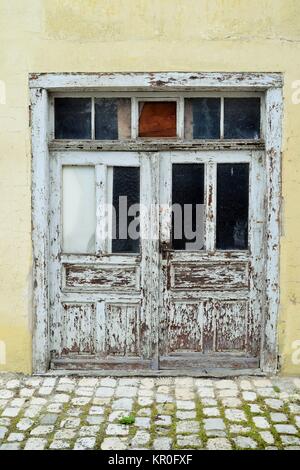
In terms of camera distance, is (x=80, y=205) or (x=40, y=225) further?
(x=80, y=205)

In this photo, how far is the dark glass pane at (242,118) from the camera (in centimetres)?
492

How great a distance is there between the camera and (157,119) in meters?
4.95

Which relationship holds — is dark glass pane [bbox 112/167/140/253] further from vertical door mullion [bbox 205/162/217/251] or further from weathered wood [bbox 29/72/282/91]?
weathered wood [bbox 29/72/282/91]

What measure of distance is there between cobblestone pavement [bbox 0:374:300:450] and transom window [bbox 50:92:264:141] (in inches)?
92.0

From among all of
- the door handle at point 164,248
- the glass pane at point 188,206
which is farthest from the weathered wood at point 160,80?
the door handle at point 164,248

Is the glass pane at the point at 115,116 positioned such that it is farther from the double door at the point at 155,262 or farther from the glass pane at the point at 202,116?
the glass pane at the point at 202,116

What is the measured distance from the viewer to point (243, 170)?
496 centimetres

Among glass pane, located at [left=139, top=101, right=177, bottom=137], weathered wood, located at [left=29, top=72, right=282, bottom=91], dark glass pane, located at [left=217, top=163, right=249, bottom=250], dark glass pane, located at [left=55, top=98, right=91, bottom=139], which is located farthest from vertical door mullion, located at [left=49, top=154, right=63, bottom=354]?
dark glass pane, located at [left=217, top=163, right=249, bottom=250]

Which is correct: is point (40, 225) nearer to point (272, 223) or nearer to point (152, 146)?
point (152, 146)

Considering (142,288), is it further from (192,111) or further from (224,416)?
(192,111)

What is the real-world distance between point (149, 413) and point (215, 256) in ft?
5.35

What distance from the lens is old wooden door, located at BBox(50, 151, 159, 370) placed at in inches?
196

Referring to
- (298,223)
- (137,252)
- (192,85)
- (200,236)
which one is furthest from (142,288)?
(192,85)

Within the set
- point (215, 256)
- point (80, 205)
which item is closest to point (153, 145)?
point (80, 205)
